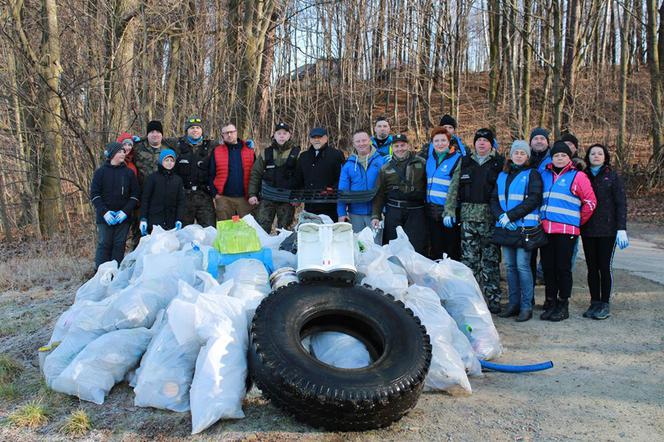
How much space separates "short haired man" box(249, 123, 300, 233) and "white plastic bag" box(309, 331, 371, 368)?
322cm

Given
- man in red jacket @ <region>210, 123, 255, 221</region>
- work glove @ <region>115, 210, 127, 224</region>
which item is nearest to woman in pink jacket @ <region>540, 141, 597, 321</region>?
man in red jacket @ <region>210, 123, 255, 221</region>

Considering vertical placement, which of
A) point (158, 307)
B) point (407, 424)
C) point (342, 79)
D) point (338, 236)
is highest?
point (342, 79)

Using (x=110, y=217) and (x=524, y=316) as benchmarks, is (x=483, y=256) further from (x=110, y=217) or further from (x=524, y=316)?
(x=110, y=217)

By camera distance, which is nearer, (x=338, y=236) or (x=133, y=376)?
(x=133, y=376)

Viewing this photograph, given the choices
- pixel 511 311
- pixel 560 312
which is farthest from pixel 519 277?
pixel 560 312

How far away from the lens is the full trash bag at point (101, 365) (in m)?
3.52

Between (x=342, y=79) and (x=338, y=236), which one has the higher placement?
(x=342, y=79)

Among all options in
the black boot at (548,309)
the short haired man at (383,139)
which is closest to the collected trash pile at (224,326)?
the black boot at (548,309)

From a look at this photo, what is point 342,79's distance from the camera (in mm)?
18328

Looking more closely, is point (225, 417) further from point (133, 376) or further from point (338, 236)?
point (338, 236)

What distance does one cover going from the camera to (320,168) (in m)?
6.60

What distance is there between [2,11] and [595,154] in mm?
10349

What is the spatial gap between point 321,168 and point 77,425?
4.09 m

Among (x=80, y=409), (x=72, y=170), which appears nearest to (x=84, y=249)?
(x=72, y=170)
